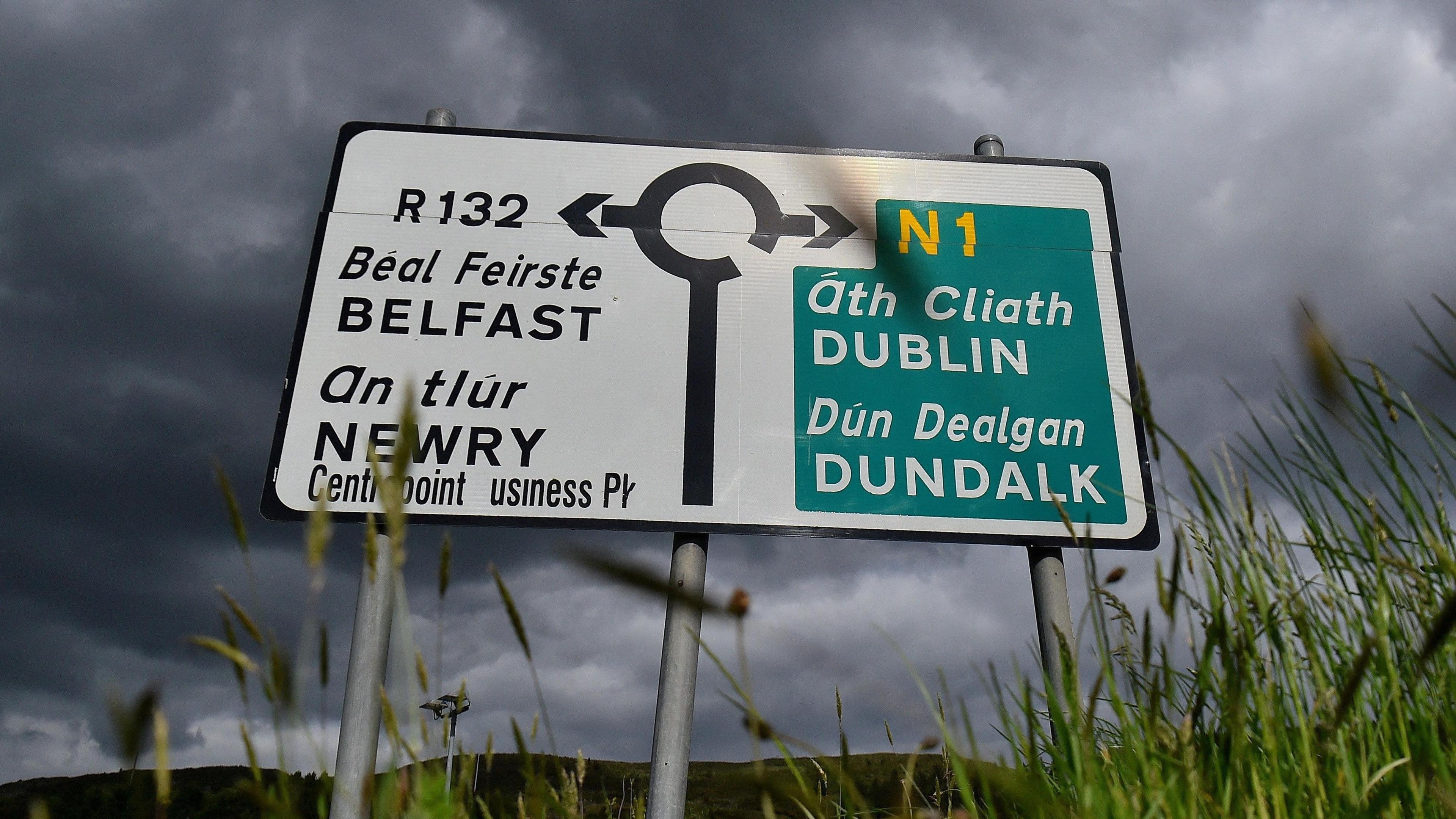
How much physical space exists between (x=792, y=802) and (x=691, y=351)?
7.40ft

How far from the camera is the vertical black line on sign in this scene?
2.94 metres

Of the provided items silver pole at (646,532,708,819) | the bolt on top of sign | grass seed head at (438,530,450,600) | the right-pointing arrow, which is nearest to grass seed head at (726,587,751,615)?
grass seed head at (438,530,450,600)

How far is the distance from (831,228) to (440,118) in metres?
1.79

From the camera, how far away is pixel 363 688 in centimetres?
272

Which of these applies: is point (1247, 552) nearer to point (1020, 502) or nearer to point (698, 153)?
point (1020, 502)

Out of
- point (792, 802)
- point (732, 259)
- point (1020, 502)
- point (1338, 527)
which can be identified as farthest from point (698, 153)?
point (792, 802)

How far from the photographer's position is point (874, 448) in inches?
119

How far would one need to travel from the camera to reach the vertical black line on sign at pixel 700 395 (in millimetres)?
2943

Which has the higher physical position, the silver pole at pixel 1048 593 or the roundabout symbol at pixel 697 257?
the roundabout symbol at pixel 697 257

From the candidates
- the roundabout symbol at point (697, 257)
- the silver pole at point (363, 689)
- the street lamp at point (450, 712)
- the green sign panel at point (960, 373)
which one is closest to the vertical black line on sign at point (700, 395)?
the roundabout symbol at point (697, 257)

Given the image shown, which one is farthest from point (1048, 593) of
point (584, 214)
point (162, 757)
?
point (162, 757)

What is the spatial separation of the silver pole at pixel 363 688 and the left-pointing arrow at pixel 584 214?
139cm

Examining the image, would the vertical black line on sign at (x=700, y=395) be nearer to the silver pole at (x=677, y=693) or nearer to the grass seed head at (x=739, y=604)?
the silver pole at (x=677, y=693)

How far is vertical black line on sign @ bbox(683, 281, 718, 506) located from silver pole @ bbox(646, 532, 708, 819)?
179 millimetres
